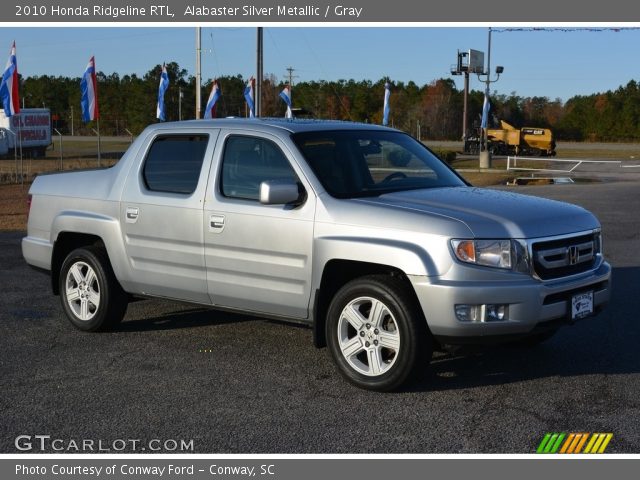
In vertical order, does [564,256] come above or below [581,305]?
above

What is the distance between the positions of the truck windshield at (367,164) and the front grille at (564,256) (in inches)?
48.5

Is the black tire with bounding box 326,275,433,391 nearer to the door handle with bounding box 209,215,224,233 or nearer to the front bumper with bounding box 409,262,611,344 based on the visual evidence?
the front bumper with bounding box 409,262,611,344

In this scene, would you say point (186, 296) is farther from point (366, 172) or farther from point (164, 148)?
point (366, 172)

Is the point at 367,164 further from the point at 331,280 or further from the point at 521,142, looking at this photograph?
the point at 521,142

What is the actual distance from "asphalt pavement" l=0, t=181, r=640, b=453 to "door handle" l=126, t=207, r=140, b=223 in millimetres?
1021

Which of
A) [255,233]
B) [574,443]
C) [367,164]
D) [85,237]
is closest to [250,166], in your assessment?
[255,233]

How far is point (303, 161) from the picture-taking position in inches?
258

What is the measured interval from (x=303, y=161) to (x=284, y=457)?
8.21 ft

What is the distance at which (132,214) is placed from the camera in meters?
7.46

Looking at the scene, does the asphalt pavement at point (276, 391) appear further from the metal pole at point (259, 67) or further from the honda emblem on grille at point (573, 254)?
the metal pole at point (259, 67)

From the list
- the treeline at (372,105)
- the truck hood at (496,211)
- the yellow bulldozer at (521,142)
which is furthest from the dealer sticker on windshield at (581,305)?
the treeline at (372,105)

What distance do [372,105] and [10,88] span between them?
225 feet

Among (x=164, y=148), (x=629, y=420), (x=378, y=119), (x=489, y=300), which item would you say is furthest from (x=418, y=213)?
(x=378, y=119)

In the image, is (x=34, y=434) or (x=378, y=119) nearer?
(x=34, y=434)
